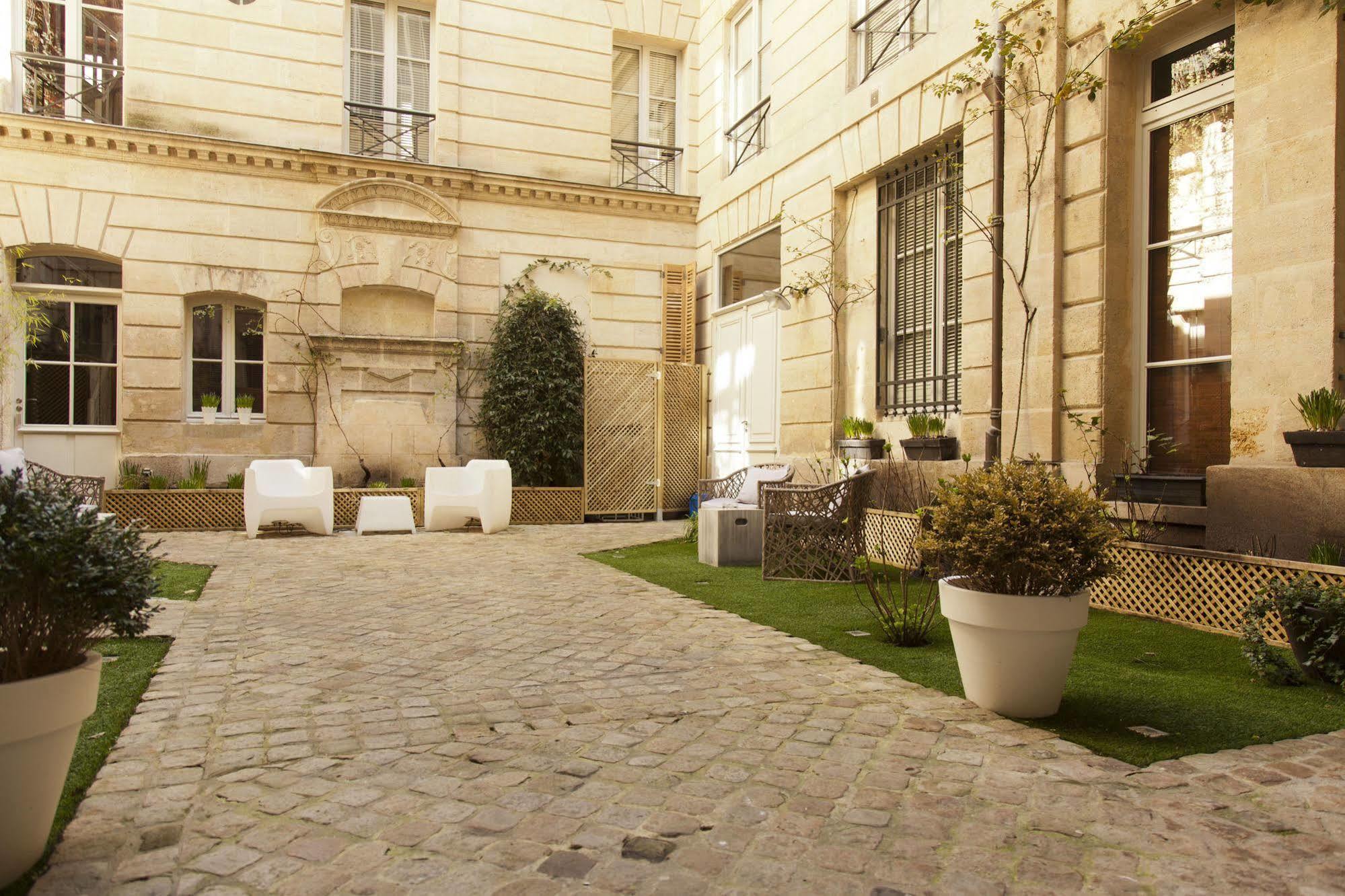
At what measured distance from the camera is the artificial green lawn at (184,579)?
210 inches

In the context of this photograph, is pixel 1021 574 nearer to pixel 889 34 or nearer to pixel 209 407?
pixel 889 34

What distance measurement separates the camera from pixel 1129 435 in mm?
5410

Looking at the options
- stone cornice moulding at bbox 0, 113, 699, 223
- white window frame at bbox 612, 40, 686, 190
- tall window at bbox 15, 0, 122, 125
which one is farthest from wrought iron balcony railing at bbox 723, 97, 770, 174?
tall window at bbox 15, 0, 122, 125

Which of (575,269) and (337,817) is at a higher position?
(575,269)

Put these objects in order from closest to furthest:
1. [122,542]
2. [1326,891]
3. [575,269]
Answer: [1326,891] → [122,542] → [575,269]

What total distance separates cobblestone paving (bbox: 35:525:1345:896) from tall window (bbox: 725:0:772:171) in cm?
803

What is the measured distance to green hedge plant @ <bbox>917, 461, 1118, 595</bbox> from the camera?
114 inches

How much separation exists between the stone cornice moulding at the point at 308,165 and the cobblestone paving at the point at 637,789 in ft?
25.1

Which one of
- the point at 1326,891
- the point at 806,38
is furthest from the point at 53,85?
the point at 1326,891

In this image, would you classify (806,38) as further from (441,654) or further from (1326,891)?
(1326,891)

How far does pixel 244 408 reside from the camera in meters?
9.96

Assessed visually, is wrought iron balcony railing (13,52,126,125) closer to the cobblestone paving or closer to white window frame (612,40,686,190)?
white window frame (612,40,686,190)

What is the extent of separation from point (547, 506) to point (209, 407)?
404 centimetres

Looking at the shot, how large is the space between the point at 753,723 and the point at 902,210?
236 inches
